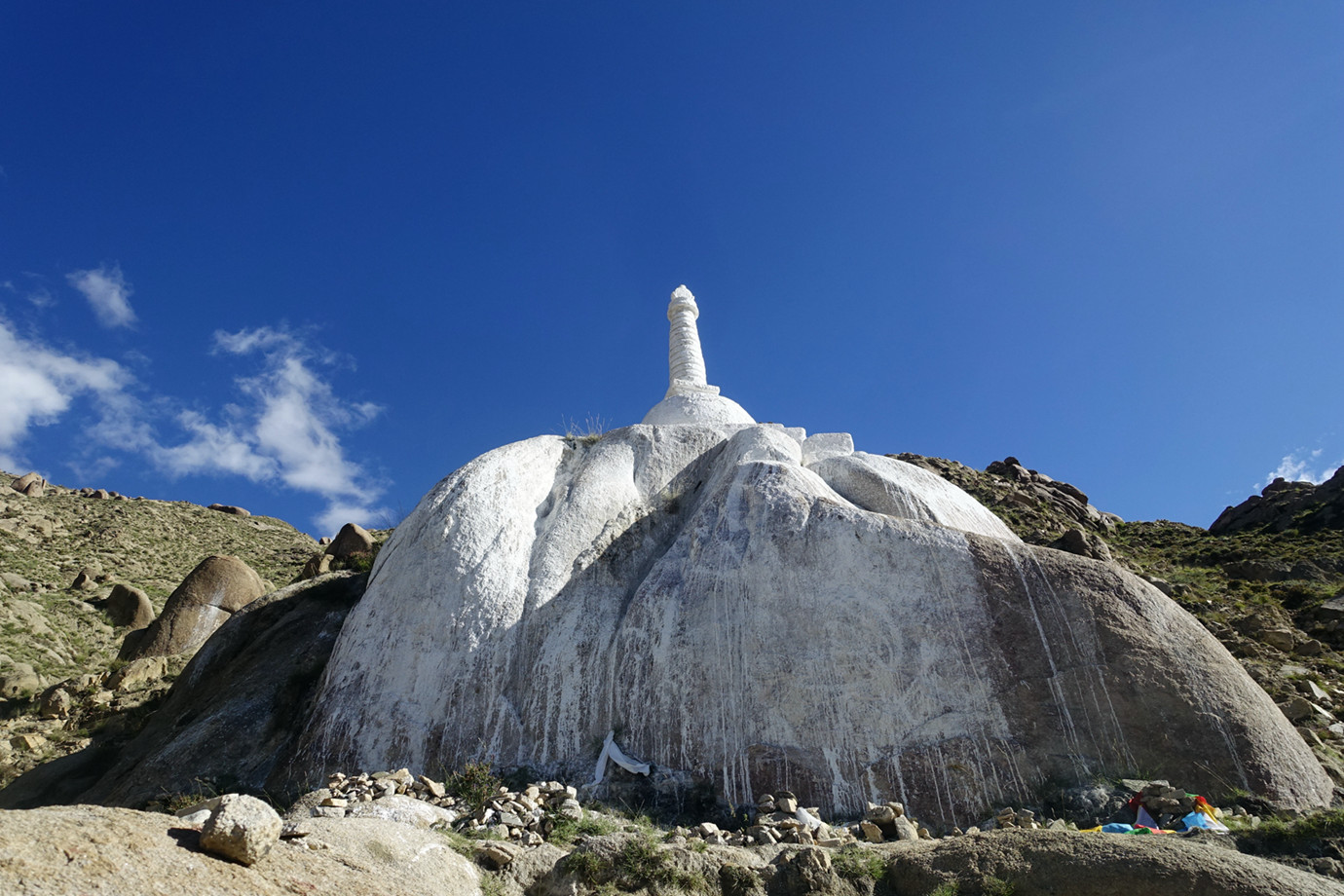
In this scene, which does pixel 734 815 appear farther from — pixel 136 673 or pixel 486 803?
pixel 136 673

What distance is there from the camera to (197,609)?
69.5ft

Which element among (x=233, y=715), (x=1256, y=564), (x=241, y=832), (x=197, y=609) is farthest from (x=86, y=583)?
(x=1256, y=564)

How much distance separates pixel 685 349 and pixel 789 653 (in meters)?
14.5

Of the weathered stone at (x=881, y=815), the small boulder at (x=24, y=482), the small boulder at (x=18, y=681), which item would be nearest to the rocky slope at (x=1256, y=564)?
the weathered stone at (x=881, y=815)

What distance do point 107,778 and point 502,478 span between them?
8.10 meters

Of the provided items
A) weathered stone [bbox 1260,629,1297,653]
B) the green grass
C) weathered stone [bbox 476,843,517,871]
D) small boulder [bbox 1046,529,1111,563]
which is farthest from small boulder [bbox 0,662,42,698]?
weathered stone [bbox 1260,629,1297,653]

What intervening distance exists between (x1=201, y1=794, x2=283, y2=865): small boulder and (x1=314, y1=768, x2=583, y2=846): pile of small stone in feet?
10.0

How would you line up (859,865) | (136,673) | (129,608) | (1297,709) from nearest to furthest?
(859,865) < (1297,709) < (136,673) < (129,608)

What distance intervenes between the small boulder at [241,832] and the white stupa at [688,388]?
1314 centimetres

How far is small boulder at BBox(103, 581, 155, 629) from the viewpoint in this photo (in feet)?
87.5

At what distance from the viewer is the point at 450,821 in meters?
9.27

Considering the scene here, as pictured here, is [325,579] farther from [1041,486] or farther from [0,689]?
[1041,486]

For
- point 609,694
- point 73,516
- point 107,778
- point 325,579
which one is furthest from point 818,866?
point 73,516

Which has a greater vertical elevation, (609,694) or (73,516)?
(73,516)
